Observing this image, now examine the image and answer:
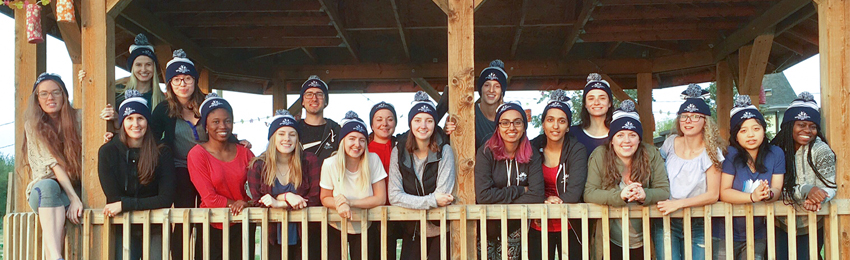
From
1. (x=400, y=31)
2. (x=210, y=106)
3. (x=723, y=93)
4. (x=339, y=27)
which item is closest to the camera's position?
(x=210, y=106)

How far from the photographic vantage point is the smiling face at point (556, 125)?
5.77 m

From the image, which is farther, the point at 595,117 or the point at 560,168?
the point at 595,117

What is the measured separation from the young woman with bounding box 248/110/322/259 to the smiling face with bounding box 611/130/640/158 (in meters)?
2.14

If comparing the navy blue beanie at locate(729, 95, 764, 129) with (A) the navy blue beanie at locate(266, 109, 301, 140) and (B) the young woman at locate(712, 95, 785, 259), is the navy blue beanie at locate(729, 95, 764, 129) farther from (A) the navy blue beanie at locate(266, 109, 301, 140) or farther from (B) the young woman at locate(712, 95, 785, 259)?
(A) the navy blue beanie at locate(266, 109, 301, 140)

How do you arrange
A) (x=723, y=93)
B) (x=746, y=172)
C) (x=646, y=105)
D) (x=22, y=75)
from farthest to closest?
(x=646, y=105) < (x=723, y=93) < (x=22, y=75) < (x=746, y=172)

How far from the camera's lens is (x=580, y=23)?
9.37 m

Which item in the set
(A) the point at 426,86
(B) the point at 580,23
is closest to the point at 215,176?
(B) the point at 580,23

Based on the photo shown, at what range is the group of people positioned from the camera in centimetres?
559

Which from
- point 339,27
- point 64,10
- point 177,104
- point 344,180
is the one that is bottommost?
point 344,180

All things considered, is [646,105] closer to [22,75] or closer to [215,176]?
[215,176]

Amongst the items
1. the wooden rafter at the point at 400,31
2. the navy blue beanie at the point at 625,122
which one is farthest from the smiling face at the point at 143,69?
the navy blue beanie at the point at 625,122

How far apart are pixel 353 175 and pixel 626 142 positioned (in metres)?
1.92

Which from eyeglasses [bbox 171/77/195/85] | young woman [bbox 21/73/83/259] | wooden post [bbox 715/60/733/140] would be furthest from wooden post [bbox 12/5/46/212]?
wooden post [bbox 715/60/733/140]

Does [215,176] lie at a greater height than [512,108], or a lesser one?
lesser
